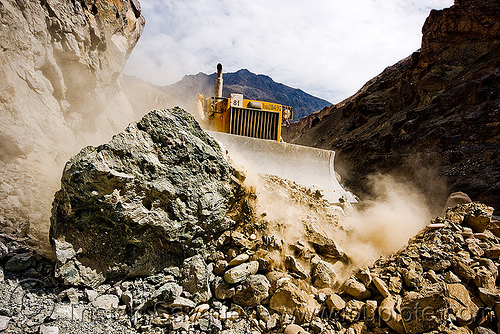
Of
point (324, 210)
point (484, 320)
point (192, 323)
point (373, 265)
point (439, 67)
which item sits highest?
point (439, 67)

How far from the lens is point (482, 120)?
35.0 feet

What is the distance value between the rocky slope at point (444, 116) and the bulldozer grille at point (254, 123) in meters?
5.98

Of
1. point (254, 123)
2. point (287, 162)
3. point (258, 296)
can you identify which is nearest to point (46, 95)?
point (254, 123)

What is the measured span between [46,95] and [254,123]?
16.6ft

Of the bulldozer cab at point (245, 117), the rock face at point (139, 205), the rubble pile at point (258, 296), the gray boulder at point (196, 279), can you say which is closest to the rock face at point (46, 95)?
the rock face at point (139, 205)

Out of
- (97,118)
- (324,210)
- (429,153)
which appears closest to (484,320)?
(324,210)

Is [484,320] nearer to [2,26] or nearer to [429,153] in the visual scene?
[2,26]

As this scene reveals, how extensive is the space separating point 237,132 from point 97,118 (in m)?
4.00

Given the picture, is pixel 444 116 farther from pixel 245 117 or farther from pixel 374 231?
pixel 374 231

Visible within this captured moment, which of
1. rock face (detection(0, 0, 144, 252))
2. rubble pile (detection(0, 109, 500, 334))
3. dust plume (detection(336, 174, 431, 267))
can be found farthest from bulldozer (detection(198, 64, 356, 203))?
rock face (detection(0, 0, 144, 252))

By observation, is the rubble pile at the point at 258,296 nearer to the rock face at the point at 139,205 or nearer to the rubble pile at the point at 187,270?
the rubble pile at the point at 187,270

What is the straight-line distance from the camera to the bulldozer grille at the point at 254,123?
7773 mm

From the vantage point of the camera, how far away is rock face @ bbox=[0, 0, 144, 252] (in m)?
3.60

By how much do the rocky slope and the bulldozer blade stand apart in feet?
16.4
